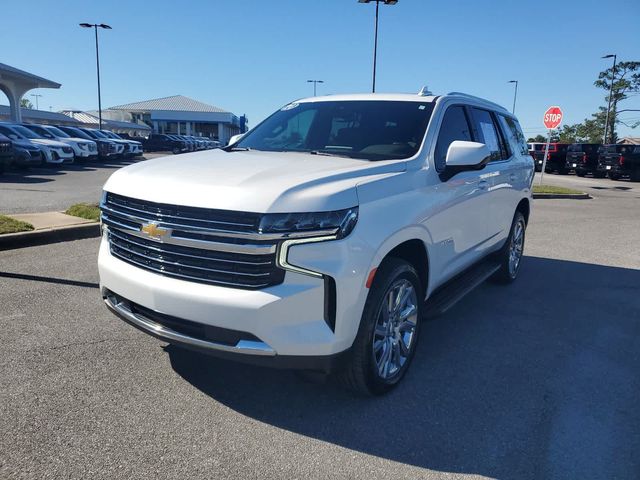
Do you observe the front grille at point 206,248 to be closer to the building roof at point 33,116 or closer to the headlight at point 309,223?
the headlight at point 309,223

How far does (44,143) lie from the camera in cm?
1883

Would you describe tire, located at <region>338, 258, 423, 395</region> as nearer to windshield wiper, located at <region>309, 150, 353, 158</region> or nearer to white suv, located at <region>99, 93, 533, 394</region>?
white suv, located at <region>99, 93, 533, 394</region>

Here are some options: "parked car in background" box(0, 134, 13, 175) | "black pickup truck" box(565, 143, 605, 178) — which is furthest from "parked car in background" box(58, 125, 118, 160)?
"black pickup truck" box(565, 143, 605, 178)

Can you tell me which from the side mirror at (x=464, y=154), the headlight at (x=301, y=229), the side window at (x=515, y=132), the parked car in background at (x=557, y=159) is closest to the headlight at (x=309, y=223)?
the headlight at (x=301, y=229)

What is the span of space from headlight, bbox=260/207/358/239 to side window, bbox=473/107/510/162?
2.66 metres

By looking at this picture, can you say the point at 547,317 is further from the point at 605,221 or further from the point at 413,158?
the point at 605,221

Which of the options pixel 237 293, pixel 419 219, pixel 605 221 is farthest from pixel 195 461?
pixel 605 221

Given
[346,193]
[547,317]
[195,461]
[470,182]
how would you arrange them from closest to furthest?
[195,461]
[346,193]
[470,182]
[547,317]

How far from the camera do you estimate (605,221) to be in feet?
39.1

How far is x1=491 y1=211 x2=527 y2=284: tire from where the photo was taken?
6012mm

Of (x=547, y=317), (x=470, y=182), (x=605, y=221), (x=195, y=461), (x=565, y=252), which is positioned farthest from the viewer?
A: (x=605, y=221)

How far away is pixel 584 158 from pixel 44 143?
2753 cm

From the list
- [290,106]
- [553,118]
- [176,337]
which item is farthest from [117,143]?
[176,337]

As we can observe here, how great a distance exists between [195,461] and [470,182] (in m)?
3.06
